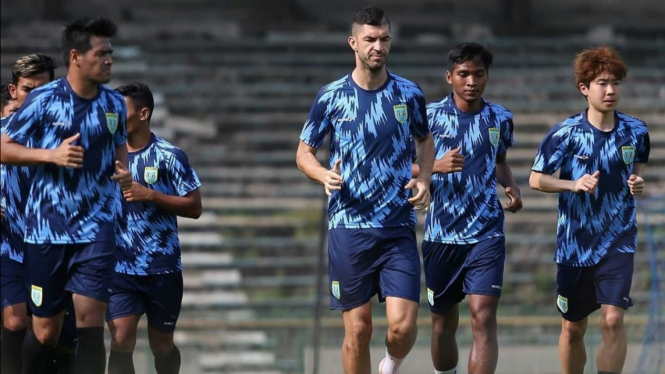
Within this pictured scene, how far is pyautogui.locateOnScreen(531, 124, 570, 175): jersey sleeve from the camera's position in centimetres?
855

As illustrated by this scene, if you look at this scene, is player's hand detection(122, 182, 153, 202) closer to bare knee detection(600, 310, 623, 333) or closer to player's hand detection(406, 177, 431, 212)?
player's hand detection(406, 177, 431, 212)

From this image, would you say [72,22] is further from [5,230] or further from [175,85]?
[175,85]

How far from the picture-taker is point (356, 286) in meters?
7.77

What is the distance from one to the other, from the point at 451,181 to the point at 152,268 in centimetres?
209

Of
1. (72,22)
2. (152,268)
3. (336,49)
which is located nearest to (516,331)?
(336,49)

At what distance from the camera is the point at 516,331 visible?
14.7 meters

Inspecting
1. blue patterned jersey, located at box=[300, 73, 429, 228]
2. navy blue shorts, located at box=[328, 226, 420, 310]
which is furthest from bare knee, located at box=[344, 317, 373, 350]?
blue patterned jersey, located at box=[300, 73, 429, 228]

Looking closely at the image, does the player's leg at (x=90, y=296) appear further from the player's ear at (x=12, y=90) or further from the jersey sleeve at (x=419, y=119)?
the jersey sleeve at (x=419, y=119)

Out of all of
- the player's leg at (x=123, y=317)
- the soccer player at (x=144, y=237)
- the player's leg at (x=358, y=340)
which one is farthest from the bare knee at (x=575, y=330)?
the player's leg at (x=123, y=317)

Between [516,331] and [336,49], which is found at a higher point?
[336,49]

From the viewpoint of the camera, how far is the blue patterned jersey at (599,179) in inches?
332

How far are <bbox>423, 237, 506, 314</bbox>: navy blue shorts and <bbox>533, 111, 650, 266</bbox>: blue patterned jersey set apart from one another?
506mm

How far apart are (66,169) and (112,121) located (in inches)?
14.7

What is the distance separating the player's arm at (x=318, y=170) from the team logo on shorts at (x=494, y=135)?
1.45m
